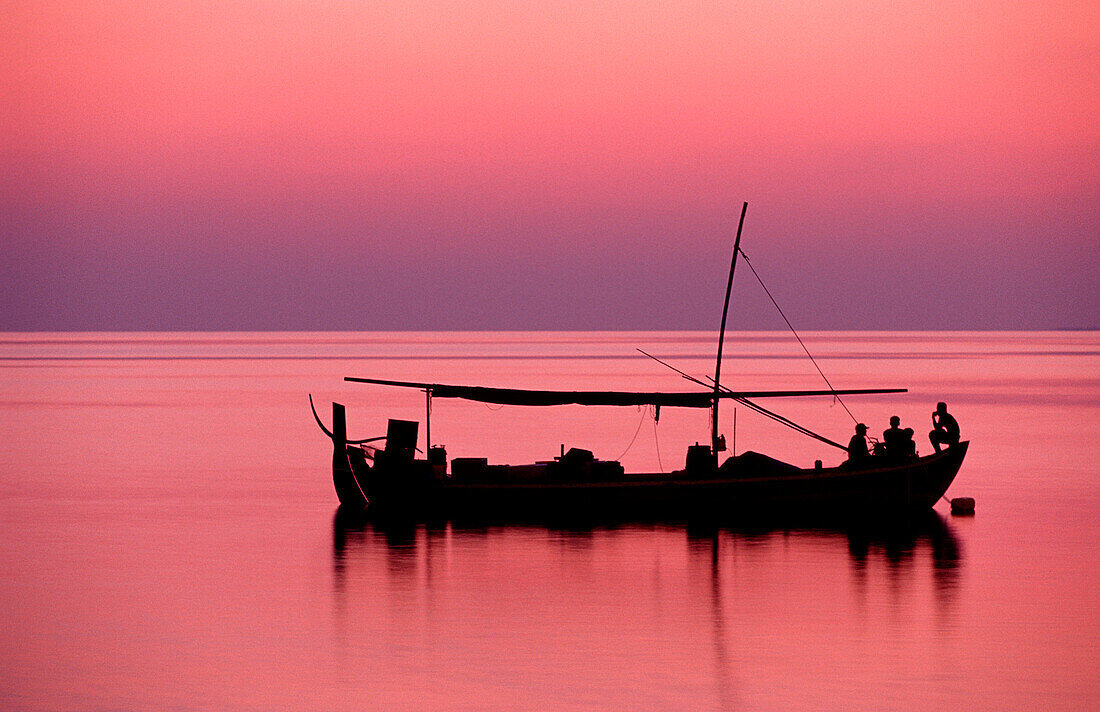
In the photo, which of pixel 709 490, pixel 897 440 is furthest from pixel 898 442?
pixel 709 490

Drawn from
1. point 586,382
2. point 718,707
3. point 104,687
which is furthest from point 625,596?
point 586,382

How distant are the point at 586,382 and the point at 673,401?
228ft

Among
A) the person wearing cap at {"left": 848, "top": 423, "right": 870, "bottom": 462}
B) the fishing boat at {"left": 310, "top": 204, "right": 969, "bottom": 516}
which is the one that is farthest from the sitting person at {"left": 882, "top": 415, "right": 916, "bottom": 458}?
the person wearing cap at {"left": 848, "top": 423, "right": 870, "bottom": 462}

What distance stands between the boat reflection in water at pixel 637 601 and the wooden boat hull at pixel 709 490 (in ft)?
1.42

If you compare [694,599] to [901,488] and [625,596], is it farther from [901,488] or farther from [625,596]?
[901,488]

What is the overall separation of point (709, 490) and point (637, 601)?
814cm

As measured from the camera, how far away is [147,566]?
2536 cm

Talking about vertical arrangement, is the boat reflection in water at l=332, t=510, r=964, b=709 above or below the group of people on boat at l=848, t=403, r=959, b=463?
below

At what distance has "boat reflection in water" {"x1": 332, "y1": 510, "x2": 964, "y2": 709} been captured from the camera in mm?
17547

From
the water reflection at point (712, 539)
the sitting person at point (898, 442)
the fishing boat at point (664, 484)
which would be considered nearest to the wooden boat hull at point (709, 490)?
Result: the fishing boat at point (664, 484)

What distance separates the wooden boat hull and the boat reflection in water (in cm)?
43

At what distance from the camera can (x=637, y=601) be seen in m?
21.9

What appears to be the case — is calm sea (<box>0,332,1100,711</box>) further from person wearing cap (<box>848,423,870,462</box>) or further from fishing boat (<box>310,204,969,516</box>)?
person wearing cap (<box>848,423,870,462</box>)

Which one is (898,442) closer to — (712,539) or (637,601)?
(712,539)
